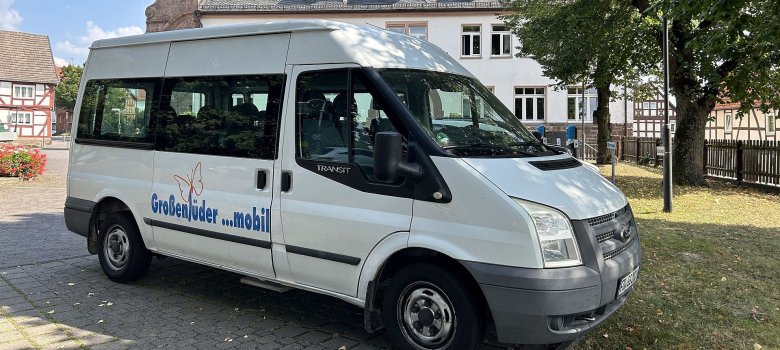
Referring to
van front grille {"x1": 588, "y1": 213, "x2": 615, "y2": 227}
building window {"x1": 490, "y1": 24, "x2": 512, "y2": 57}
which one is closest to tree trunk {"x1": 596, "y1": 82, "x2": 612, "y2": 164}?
building window {"x1": 490, "y1": 24, "x2": 512, "y2": 57}

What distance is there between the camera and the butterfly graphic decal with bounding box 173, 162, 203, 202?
534 cm

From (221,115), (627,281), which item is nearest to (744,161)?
(627,281)

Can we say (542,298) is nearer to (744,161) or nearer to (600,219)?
(600,219)

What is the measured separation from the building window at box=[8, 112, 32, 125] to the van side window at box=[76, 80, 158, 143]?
55.1 meters

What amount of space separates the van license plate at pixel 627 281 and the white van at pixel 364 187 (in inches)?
0.9

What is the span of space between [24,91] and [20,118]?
8.59 ft

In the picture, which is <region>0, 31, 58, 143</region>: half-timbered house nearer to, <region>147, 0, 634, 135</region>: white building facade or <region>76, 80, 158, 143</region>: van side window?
<region>147, 0, 634, 135</region>: white building facade

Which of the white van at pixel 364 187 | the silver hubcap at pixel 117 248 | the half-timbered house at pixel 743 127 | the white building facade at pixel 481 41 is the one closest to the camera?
the white van at pixel 364 187

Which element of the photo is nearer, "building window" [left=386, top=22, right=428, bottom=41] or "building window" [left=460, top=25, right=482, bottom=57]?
"building window" [left=460, top=25, right=482, bottom=57]

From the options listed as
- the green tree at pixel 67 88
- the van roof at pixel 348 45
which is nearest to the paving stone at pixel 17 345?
the van roof at pixel 348 45

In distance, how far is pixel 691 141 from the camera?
16.3 meters

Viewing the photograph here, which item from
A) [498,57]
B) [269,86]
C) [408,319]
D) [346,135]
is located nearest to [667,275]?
[408,319]

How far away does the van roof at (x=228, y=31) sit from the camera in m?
4.75

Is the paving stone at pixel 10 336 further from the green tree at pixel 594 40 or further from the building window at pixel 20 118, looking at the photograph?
the building window at pixel 20 118
